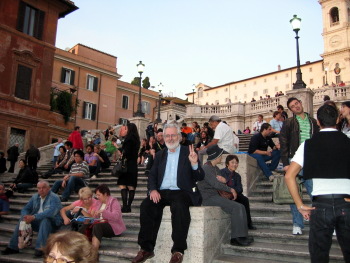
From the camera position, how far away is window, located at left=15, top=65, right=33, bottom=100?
21.5 meters

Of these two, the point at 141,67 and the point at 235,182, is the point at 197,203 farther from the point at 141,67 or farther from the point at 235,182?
the point at 141,67

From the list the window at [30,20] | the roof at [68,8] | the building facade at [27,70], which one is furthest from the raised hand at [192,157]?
the roof at [68,8]

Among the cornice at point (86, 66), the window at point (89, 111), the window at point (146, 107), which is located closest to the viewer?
the cornice at point (86, 66)

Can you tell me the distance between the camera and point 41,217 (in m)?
6.89

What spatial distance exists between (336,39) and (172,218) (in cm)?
5897

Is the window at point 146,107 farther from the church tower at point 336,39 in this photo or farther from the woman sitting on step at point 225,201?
the woman sitting on step at point 225,201

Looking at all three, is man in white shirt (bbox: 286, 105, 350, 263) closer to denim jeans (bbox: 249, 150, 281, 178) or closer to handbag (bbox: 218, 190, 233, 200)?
handbag (bbox: 218, 190, 233, 200)

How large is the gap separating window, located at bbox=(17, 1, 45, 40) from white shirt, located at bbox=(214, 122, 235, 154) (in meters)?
18.5

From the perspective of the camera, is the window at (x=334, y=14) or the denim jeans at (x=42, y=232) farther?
the window at (x=334, y=14)

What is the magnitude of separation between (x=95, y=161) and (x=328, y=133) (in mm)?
9467

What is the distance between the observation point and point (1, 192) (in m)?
9.07

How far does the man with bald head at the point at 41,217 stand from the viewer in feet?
21.9

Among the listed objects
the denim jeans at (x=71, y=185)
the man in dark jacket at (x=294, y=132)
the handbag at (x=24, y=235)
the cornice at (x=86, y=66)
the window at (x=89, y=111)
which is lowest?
the handbag at (x=24, y=235)

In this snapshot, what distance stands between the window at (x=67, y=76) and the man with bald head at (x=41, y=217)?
3087 cm
